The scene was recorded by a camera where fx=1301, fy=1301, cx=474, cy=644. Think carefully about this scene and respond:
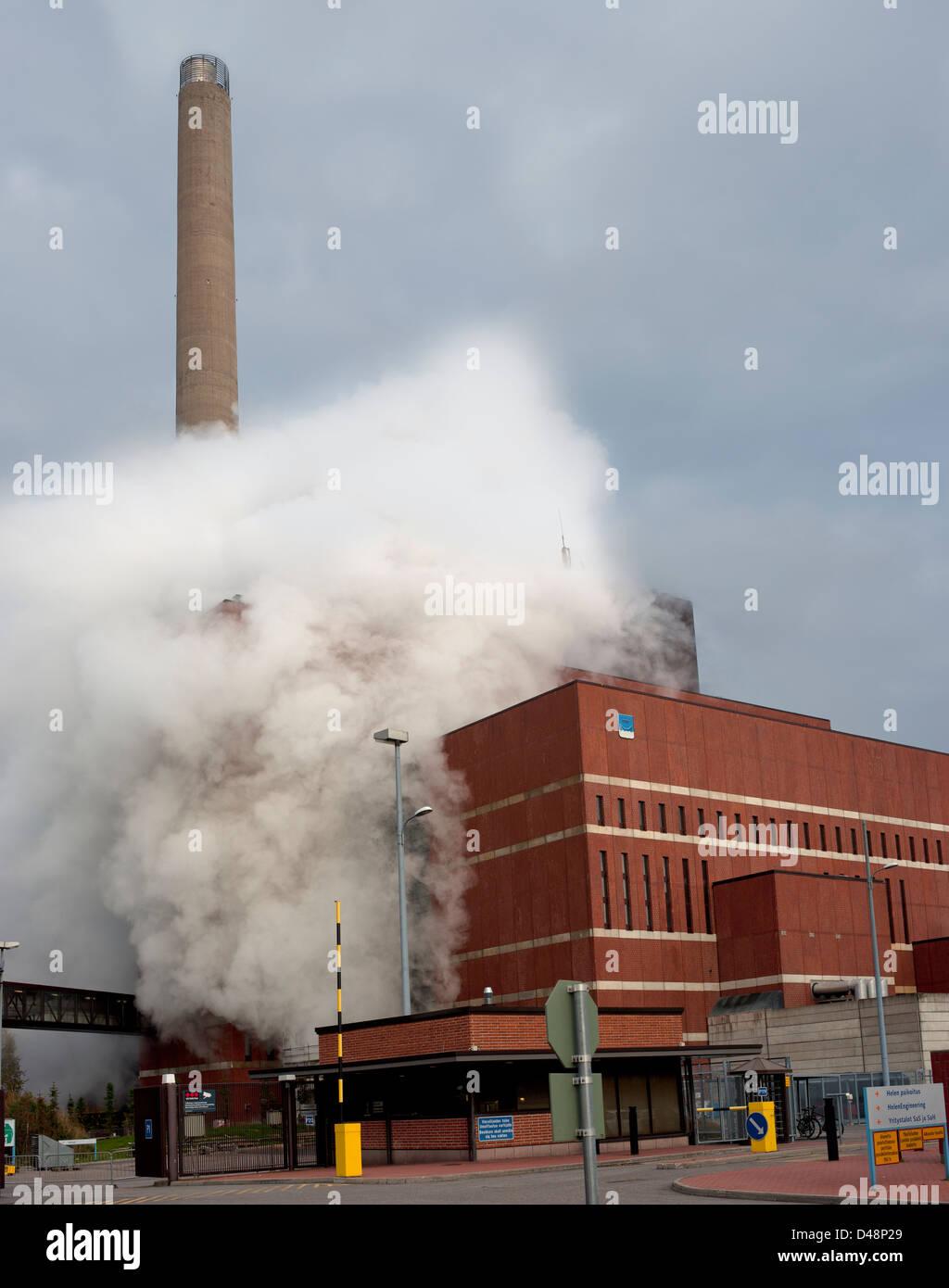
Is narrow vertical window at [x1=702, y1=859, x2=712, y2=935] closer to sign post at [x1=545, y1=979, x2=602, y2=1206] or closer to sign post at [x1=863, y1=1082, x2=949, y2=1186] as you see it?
sign post at [x1=863, y1=1082, x2=949, y2=1186]

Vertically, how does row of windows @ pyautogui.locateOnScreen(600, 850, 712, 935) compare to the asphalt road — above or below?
above

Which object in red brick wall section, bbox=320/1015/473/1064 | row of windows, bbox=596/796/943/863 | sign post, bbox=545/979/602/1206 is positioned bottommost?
red brick wall section, bbox=320/1015/473/1064

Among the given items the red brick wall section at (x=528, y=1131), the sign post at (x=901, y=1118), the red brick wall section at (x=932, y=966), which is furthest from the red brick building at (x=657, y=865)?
the sign post at (x=901, y=1118)

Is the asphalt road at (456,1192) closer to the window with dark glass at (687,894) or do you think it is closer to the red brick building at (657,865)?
the red brick building at (657,865)

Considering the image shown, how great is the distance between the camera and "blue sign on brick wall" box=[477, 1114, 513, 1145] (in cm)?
3322

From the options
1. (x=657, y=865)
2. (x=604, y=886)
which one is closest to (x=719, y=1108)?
(x=604, y=886)

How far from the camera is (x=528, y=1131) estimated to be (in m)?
34.3

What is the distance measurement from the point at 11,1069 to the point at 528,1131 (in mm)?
53122

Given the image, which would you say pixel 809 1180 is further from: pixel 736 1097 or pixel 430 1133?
pixel 736 1097

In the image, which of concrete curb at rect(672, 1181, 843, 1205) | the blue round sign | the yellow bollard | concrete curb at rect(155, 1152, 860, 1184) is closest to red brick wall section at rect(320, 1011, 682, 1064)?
concrete curb at rect(155, 1152, 860, 1184)

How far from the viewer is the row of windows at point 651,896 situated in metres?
56.2

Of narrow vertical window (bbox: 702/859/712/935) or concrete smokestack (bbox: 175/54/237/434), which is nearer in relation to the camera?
narrow vertical window (bbox: 702/859/712/935)

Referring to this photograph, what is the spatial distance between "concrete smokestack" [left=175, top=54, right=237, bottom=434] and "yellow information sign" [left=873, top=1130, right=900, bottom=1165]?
2639 inches
